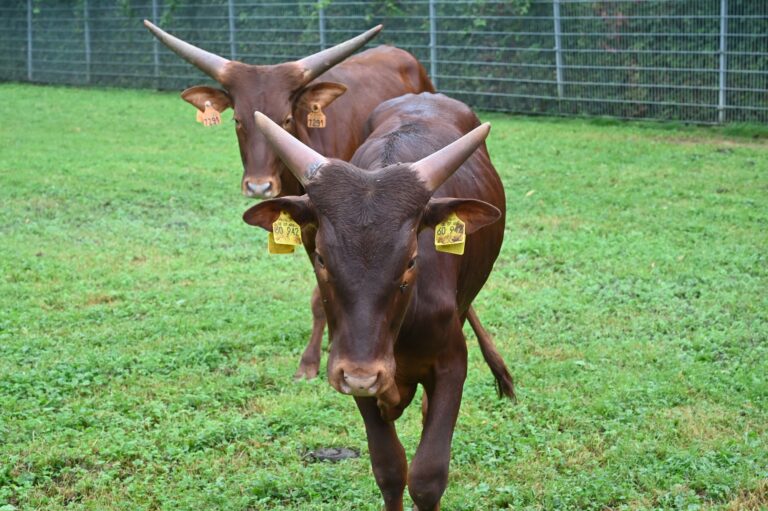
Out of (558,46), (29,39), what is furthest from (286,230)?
(29,39)

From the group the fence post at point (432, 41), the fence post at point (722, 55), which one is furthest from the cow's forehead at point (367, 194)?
the fence post at point (432, 41)

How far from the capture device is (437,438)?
162 inches

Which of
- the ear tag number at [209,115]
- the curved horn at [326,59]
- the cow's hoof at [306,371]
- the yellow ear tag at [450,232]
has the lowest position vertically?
the cow's hoof at [306,371]

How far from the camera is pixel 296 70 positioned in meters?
6.80

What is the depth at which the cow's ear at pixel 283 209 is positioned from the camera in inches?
153

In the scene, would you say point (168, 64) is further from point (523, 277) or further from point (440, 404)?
point (440, 404)

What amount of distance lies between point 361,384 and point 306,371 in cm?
284

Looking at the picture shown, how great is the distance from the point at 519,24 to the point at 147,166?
6.80 meters

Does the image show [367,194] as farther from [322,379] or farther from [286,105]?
[286,105]

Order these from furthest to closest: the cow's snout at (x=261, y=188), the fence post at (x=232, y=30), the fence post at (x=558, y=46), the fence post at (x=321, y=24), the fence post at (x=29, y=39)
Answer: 1. the fence post at (x=29, y=39)
2. the fence post at (x=232, y=30)
3. the fence post at (x=321, y=24)
4. the fence post at (x=558, y=46)
5. the cow's snout at (x=261, y=188)

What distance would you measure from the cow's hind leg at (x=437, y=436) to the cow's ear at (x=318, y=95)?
2905 millimetres

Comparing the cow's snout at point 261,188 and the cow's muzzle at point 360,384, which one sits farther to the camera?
the cow's snout at point 261,188

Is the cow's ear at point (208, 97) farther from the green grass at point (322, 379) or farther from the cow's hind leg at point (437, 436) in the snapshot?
the cow's hind leg at point (437, 436)

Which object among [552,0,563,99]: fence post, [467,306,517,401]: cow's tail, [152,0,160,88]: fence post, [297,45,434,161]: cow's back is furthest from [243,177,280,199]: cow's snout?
[152,0,160,88]: fence post
